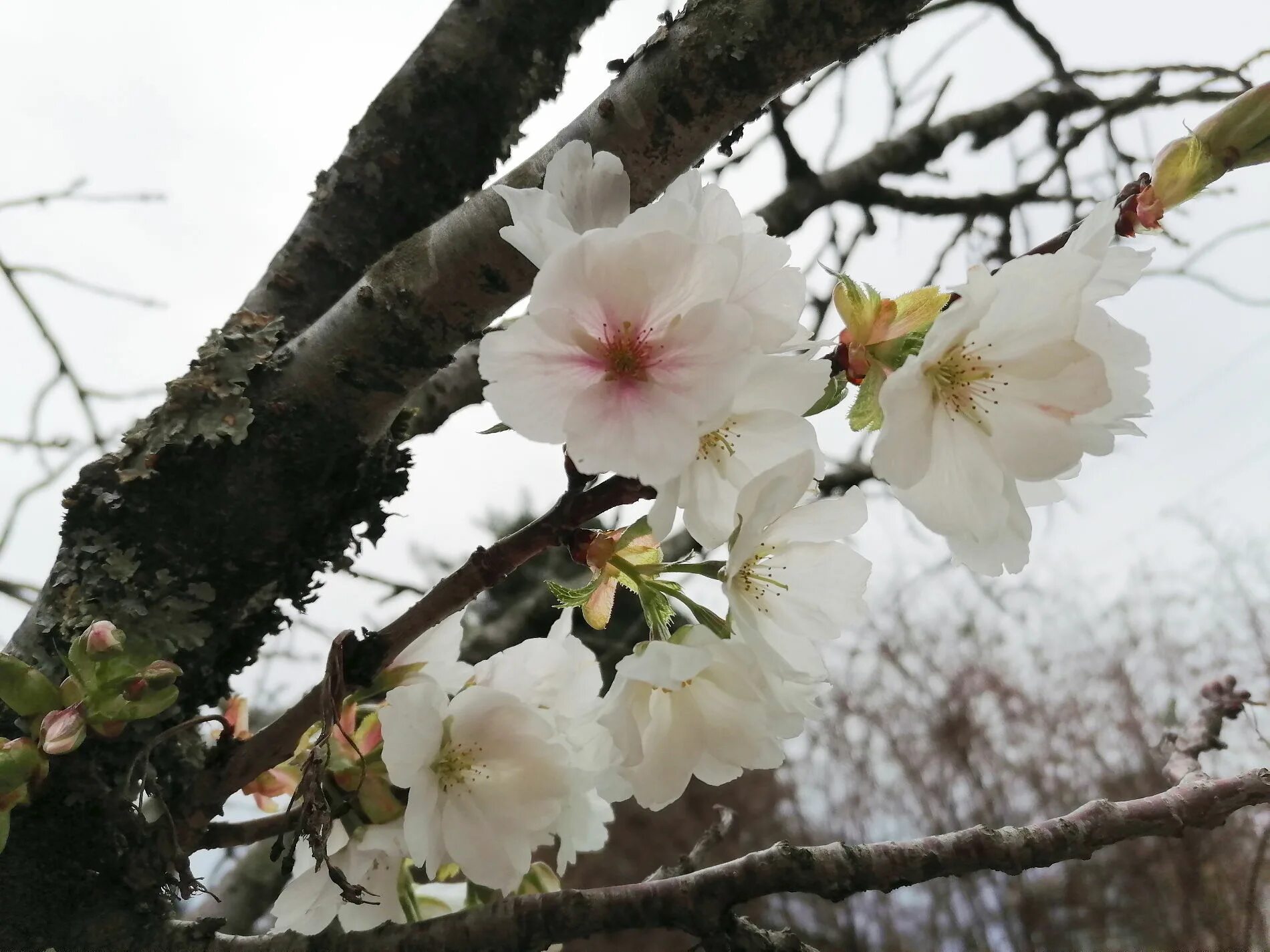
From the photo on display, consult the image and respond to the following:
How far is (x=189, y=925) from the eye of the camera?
43 centimetres

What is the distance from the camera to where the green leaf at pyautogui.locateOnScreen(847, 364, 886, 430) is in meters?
0.33

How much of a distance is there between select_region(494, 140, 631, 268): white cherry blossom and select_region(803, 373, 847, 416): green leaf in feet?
0.38

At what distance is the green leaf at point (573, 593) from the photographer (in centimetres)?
37

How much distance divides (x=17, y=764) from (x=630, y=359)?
1.22ft

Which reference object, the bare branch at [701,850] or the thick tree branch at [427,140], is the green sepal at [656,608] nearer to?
the bare branch at [701,850]

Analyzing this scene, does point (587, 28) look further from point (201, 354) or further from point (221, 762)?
point (221, 762)

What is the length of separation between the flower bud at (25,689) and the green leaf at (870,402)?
44 centimetres

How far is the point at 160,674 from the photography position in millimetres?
399

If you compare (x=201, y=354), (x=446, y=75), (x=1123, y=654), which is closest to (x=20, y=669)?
(x=201, y=354)

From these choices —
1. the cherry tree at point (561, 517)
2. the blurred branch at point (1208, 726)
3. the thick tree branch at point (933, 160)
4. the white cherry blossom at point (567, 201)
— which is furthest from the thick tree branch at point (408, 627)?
the thick tree branch at point (933, 160)

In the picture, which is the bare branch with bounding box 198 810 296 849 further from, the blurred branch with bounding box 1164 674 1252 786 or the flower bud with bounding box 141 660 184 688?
the blurred branch with bounding box 1164 674 1252 786

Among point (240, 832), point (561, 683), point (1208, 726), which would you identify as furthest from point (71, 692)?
point (1208, 726)

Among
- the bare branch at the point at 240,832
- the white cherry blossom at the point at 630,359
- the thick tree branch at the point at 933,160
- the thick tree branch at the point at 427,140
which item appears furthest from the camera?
the thick tree branch at the point at 933,160

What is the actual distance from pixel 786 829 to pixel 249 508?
8.88 feet
